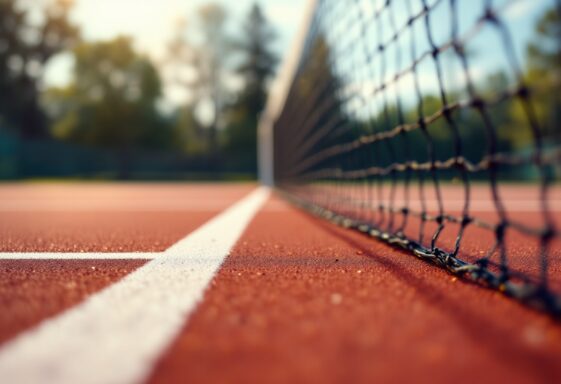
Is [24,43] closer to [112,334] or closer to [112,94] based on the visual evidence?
[112,94]

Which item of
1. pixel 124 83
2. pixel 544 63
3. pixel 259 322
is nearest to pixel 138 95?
pixel 124 83

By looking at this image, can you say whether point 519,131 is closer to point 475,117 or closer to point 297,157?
point 475,117

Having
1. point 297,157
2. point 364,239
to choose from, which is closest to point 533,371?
point 364,239

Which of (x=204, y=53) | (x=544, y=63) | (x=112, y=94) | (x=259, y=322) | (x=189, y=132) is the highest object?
(x=204, y=53)

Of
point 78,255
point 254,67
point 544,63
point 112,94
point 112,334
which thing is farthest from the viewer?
point 254,67

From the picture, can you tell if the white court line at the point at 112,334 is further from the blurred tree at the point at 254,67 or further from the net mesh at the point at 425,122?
the blurred tree at the point at 254,67

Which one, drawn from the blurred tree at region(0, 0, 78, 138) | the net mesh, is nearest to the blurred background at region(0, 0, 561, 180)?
the blurred tree at region(0, 0, 78, 138)
